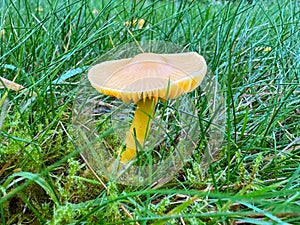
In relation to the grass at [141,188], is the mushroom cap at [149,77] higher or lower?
higher

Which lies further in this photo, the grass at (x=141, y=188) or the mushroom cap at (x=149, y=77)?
the mushroom cap at (x=149, y=77)

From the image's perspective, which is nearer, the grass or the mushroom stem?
the grass

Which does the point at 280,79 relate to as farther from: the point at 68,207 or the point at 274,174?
the point at 68,207

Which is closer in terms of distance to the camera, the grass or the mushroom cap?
the grass

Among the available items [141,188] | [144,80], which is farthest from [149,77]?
[141,188]

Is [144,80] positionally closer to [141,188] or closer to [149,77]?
[149,77]

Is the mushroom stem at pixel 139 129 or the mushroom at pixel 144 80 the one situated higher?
the mushroom at pixel 144 80

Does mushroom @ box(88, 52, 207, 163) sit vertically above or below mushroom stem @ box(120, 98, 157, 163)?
above
